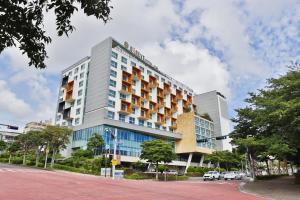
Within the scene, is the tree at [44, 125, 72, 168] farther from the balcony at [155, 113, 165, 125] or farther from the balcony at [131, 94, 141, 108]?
the balcony at [155, 113, 165, 125]

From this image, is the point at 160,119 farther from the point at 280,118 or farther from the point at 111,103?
the point at 280,118

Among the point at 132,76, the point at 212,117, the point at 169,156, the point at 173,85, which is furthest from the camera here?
the point at 212,117

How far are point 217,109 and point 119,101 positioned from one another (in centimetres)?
4479

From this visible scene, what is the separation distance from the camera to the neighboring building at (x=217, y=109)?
9186 cm

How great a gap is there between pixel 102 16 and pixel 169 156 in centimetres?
3907

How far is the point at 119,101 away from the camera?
61062 mm

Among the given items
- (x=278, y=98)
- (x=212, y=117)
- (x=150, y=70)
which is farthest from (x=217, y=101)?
(x=278, y=98)

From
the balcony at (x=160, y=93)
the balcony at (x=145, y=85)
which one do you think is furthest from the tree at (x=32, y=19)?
the balcony at (x=160, y=93)

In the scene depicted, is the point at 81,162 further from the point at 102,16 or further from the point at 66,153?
the point at 102,16

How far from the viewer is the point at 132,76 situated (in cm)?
6575

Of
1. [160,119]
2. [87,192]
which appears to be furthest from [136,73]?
[87,192]

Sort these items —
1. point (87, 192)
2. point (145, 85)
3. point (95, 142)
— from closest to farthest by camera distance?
point (87, 192) → point (95, 142) → point (145, 85)

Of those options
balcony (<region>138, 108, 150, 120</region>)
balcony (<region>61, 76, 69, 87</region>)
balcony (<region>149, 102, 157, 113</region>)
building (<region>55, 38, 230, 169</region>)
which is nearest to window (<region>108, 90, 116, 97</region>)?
building (<region>55, 38, 230, 169</region>)

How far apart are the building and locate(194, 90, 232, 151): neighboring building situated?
15.7m
